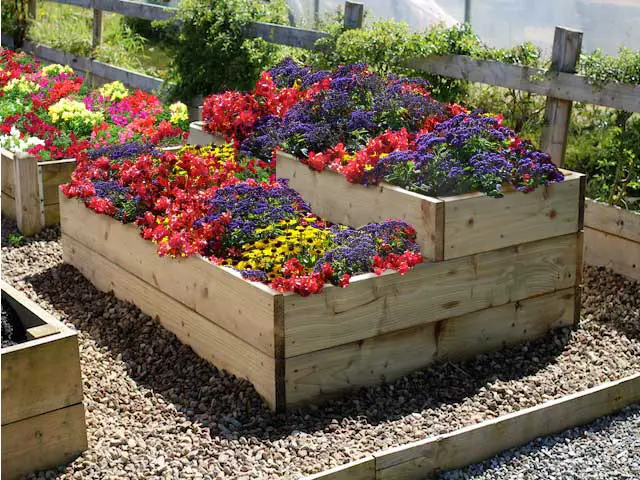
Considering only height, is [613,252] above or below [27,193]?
below

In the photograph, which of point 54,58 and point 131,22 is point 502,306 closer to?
point 54,58

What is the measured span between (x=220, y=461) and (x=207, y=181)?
199 centimetres

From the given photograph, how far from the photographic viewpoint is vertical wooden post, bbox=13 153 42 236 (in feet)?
21.1

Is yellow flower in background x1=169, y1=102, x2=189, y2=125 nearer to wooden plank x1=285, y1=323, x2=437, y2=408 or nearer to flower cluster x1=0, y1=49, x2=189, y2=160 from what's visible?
flower cluster x1=0, y1=49, x2=189, y2=160

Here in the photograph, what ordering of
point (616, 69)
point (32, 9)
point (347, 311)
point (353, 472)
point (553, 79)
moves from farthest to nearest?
point (32, 9), point (553, 79), point (616, 69), point (347, 311), point (353, 472)

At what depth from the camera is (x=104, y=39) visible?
1281 centimetres

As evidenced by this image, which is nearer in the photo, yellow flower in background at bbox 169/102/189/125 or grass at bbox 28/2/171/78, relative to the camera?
yellow flower in background at bbox 169/102/189/125

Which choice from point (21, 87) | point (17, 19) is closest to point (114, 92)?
point (21, 87)

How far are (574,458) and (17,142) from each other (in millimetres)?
4456

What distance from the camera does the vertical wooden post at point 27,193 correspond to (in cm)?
644

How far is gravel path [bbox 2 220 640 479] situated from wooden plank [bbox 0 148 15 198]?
144cm

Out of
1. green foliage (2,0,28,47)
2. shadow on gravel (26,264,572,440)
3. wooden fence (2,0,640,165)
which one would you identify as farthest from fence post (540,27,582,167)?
green foliage (2,0,28,47)

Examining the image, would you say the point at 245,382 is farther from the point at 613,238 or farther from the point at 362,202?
the point at 613,238

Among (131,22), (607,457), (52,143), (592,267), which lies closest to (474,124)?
(592,267)
